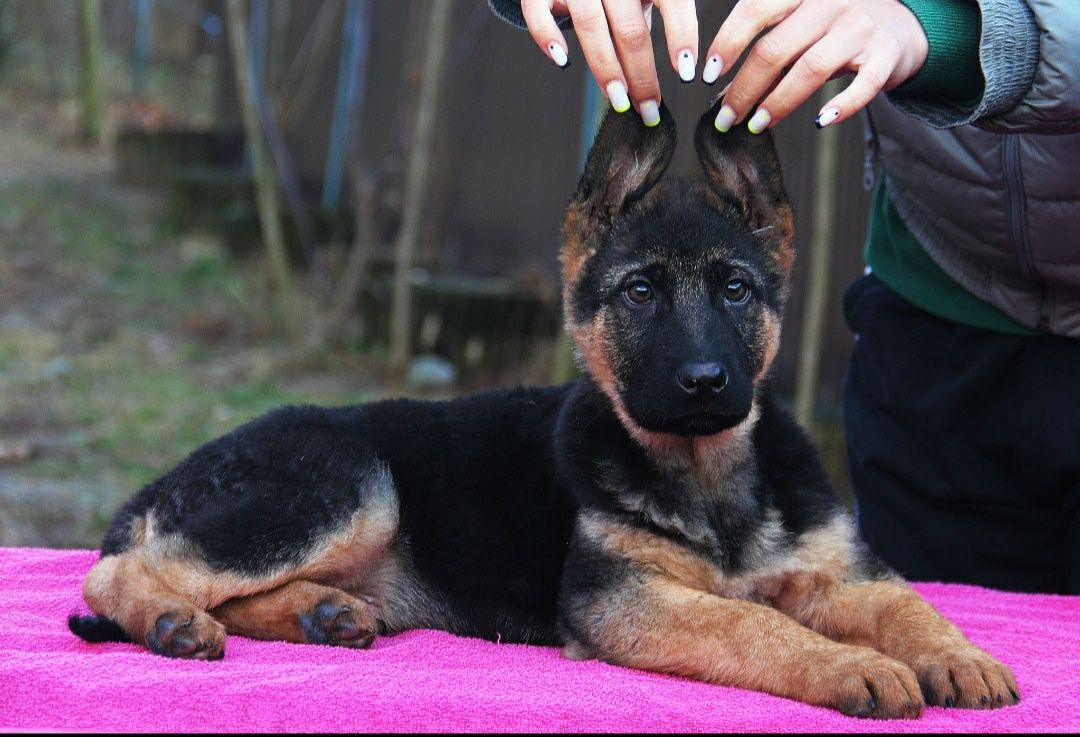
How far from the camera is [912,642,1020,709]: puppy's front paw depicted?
9.39 ft

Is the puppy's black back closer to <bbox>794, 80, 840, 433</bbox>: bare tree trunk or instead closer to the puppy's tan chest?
the puppy's tan chest

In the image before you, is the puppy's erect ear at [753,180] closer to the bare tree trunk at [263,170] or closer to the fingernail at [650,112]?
the fingernail at [650,112]

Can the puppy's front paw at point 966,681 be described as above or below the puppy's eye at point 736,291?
below

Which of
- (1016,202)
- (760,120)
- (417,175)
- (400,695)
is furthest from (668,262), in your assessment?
(417,175)

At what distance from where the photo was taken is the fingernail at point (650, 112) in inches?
131

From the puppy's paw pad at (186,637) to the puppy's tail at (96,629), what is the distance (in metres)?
0.14

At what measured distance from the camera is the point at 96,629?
3.35 metres

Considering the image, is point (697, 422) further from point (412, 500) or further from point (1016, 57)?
point (1016, 57)

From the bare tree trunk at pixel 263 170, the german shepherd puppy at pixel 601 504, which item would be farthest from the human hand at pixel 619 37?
the bare tree trunk at pixel 263 170

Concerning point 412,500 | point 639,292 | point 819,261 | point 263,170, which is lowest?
point 263,170

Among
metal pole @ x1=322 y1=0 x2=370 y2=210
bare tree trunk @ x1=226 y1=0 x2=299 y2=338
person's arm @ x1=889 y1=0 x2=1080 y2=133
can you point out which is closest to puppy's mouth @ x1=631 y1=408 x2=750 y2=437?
person's arm @ x1=889 y1=0 x2=1080 y2=133

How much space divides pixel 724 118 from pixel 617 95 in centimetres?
31

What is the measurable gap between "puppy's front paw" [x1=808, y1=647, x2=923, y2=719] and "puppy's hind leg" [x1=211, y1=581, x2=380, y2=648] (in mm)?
1317

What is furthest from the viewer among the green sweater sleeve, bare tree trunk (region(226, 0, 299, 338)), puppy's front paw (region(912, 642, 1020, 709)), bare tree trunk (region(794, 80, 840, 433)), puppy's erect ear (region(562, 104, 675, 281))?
bare tree trunk (region(226, 0, 299, 338))
